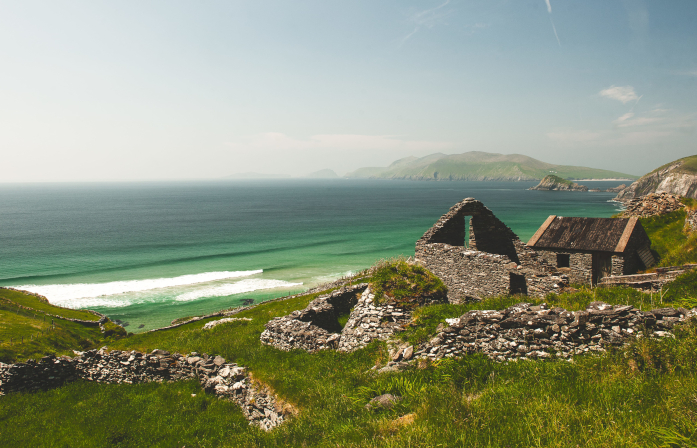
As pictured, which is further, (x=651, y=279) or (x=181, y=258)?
(x=181, y=258)

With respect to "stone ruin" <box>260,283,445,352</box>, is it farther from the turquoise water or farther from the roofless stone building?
the turquoise water

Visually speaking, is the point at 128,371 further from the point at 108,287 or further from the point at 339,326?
the point at 108,287

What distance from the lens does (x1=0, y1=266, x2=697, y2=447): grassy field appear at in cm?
471

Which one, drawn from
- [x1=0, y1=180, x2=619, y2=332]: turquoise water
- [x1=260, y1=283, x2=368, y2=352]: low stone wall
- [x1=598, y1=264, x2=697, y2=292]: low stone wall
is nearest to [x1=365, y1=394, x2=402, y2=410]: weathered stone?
[x1=260, y1=283, x2=368, y2=352]: low stone wall

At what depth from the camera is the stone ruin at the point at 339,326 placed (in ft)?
39.2

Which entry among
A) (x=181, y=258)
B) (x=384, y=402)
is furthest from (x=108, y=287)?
(x=384, y=402)

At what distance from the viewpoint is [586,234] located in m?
22.9

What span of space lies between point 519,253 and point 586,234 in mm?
11310

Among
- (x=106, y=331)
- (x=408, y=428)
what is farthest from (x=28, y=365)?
(x=408, y=428)

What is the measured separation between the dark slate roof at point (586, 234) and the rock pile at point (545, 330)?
18.7 metres

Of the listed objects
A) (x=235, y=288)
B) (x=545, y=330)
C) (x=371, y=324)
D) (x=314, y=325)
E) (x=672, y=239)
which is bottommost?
(x=235, y=288)

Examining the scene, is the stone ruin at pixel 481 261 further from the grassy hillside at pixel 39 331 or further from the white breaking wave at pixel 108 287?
the white breaking wave at pixel 108 287

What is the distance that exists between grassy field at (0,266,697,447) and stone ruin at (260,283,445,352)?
65 cm

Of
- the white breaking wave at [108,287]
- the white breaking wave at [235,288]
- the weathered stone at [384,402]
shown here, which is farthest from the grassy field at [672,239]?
the white breaking wave at [108,287]
